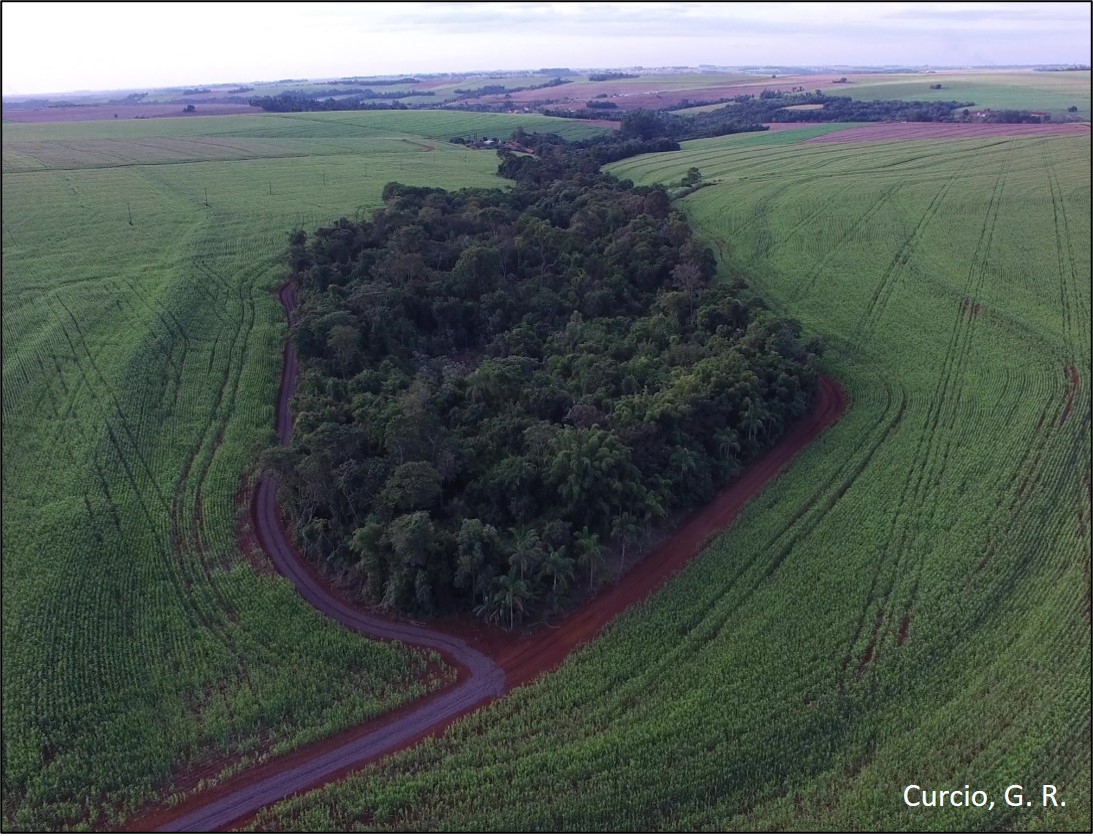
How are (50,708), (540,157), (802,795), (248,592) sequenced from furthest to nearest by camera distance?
1. (540,157)
2. (248,592)
3. (50,708)
4. (802,795)

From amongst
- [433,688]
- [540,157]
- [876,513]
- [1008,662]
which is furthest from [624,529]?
[540,157]

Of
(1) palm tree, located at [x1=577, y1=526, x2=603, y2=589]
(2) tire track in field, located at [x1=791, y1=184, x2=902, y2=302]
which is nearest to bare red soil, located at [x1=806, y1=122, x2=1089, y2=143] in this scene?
(2) tire track in field, located at [x1=791, y1=184, x2=902, y2=302]

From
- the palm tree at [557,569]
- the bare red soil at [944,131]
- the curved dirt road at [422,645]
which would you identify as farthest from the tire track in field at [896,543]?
the bare red soil at [944,131]

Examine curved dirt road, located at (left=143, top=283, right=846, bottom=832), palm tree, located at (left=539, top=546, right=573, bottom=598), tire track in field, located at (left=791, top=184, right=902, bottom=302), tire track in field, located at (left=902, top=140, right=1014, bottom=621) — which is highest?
tire track in field, located at (left=791, top=184, right=902, bottom=302)

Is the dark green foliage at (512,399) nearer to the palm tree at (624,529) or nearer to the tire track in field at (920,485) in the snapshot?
the palm tree at (624,529)

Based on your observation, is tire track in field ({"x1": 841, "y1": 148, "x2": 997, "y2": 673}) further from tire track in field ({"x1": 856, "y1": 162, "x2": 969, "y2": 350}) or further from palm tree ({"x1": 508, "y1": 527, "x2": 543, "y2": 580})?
palm tree ({"x1": 508, "y1": 527, "x2": 543, "y2": 580})

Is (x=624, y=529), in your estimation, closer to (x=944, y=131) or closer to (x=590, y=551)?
(x=590, y=551)

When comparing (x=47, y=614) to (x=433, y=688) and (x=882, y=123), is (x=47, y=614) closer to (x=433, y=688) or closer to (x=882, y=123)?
(x=433, y=688)

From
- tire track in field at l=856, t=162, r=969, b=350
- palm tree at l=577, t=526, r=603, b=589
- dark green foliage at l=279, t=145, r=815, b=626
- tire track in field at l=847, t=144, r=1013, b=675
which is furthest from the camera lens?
tire track in field at l=856, t=162, r=969, b=350
